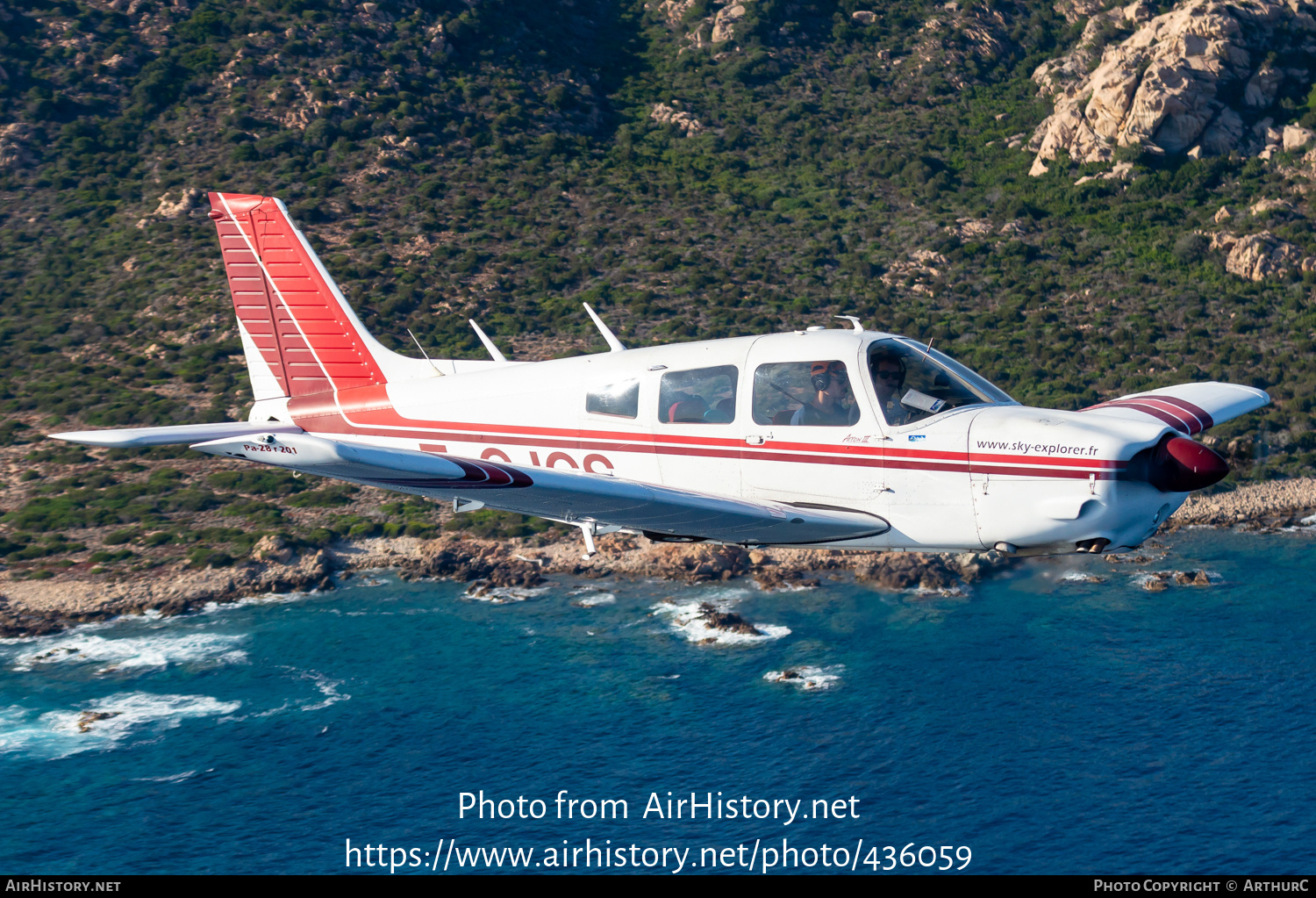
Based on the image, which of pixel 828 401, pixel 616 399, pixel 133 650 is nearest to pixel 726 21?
pixel 133 650

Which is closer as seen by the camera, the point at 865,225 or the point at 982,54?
the point at 865,225

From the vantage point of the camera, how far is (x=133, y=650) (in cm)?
5219

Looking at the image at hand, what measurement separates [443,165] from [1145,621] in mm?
57070

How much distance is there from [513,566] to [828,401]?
4609cm

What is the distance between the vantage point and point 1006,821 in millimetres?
43750

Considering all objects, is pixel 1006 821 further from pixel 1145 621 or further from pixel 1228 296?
pixel 1228 296

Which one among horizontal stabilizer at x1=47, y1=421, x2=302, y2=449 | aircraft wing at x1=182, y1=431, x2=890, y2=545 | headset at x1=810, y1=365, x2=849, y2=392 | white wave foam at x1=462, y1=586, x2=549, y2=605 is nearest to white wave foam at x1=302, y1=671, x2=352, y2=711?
white wave foam at x1=462, y1=586, x2=549, y2=605

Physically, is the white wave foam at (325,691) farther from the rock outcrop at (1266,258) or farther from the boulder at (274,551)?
the rock outcrop at (1266,258)

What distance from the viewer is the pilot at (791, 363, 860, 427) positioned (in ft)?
49.8

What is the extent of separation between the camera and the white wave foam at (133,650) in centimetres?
5122

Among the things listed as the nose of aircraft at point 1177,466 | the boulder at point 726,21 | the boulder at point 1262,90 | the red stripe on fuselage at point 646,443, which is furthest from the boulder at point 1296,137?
the red stripe on fuselage at point 646,443

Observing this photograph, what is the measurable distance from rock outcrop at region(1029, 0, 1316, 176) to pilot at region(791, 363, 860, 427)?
69485 millimetres
